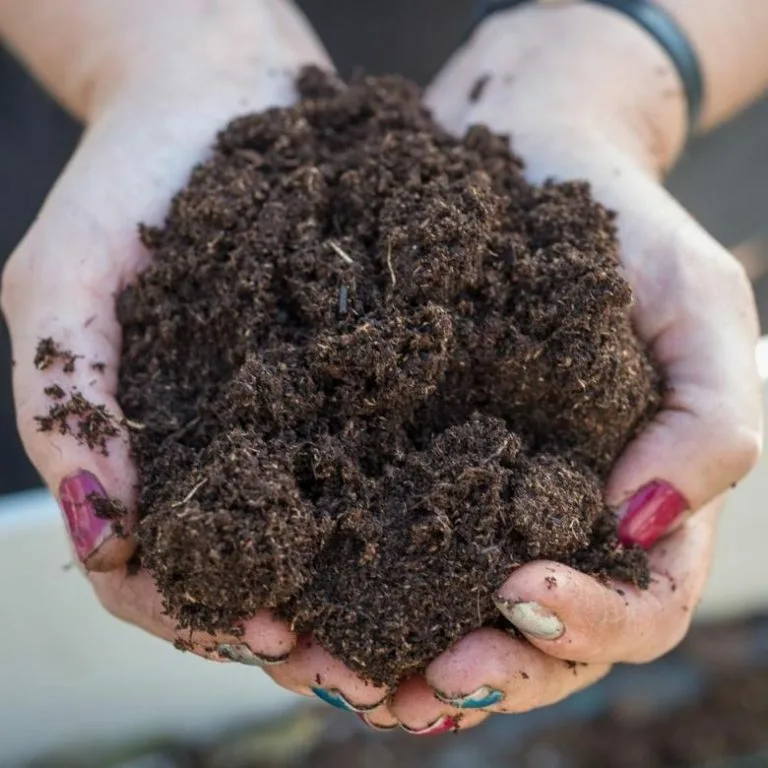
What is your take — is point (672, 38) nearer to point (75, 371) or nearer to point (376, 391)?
point (376, 391)

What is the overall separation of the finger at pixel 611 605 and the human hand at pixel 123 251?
0.71 ft

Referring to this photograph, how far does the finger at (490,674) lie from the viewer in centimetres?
97

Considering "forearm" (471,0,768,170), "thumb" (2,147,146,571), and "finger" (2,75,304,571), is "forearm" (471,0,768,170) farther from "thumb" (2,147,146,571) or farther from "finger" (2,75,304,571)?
"thumb" (2,147,146,571)

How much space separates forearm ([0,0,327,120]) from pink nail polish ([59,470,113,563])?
0.77 meters

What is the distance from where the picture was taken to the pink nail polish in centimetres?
104

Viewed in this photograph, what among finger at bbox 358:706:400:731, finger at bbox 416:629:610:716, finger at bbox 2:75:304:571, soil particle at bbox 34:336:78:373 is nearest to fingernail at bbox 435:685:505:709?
finger at bbox 416:629:610:716

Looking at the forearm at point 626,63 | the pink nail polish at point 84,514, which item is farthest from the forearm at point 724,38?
the pink nail polish at point 84,514

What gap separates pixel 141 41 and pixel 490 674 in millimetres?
1276

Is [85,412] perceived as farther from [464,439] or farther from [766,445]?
[766,445]

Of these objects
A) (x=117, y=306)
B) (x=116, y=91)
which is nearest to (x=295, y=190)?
(x=117, y=306)

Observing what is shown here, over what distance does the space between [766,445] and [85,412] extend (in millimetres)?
1635

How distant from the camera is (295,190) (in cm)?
122

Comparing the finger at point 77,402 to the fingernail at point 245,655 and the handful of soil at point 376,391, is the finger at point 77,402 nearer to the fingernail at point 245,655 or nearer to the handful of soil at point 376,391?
Answer: the handful of soil at point 376,391

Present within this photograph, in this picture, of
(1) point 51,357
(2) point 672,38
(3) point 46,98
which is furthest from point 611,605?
(3) point 46,98
